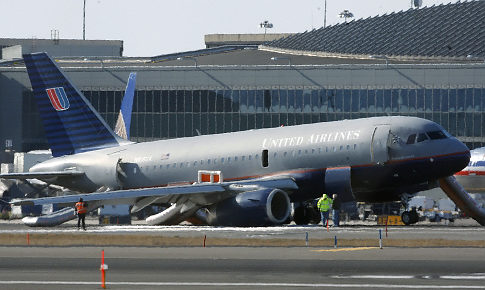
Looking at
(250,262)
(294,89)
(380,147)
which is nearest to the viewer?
(250,262)

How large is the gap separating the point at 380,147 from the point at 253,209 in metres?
6.62

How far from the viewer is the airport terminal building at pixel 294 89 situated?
10350 cm

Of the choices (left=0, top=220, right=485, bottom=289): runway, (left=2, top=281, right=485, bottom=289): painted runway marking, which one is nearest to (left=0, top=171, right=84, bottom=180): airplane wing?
(left=0, top=220, right=485, bottom=289): runway

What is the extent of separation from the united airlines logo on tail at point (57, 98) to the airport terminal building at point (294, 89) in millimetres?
43207

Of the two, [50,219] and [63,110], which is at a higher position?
[63,110]

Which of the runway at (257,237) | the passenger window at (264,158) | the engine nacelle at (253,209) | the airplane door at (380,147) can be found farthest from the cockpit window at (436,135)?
the passenger window at (264,158)

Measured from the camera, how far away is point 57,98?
62.0 m

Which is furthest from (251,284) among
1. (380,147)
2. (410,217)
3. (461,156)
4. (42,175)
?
(42,175)

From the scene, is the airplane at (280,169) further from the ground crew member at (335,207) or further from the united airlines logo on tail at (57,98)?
the united airlines logo on tail at (57,98)

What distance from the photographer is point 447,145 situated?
51.9 metres

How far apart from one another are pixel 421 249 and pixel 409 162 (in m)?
15.2

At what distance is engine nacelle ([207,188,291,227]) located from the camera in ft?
→ 168

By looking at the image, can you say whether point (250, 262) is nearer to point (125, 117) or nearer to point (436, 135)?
point (436, 135)

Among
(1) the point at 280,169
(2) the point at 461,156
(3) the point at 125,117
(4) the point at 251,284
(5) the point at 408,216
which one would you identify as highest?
(3) the point at 125,117
